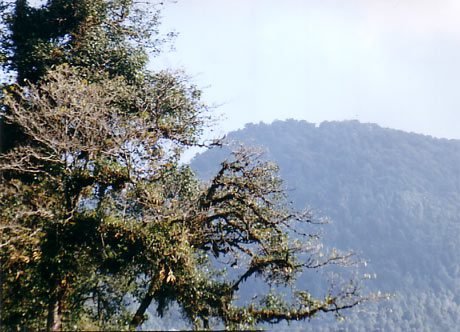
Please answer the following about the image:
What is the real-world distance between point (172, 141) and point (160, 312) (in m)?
5.21

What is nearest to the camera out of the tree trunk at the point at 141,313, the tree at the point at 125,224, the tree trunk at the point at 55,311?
the tree trunk at the point at 55,311

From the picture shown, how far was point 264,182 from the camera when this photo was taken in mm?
17328

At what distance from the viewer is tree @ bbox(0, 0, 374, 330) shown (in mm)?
14516

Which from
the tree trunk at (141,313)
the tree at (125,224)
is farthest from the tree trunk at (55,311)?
the tree trunk at (141,313)

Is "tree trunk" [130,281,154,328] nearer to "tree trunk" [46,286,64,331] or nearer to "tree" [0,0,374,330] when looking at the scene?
"tree" [0,0,374,330]

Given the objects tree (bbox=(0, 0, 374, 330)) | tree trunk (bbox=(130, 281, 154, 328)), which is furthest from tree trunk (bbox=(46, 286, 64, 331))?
tree trunk (bbox=(130, 281, 154, 328))

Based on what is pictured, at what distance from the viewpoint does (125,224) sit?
591 inches

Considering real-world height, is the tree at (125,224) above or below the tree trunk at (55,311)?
above

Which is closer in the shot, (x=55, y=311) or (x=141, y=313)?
(x=55, y=311)

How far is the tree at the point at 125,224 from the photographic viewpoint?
14516 mm

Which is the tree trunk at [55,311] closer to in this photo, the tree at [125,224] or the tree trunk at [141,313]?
the tree at [125,224]

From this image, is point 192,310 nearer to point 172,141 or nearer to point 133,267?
point 133,267

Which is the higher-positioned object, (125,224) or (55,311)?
(125,224)

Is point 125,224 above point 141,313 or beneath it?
above
